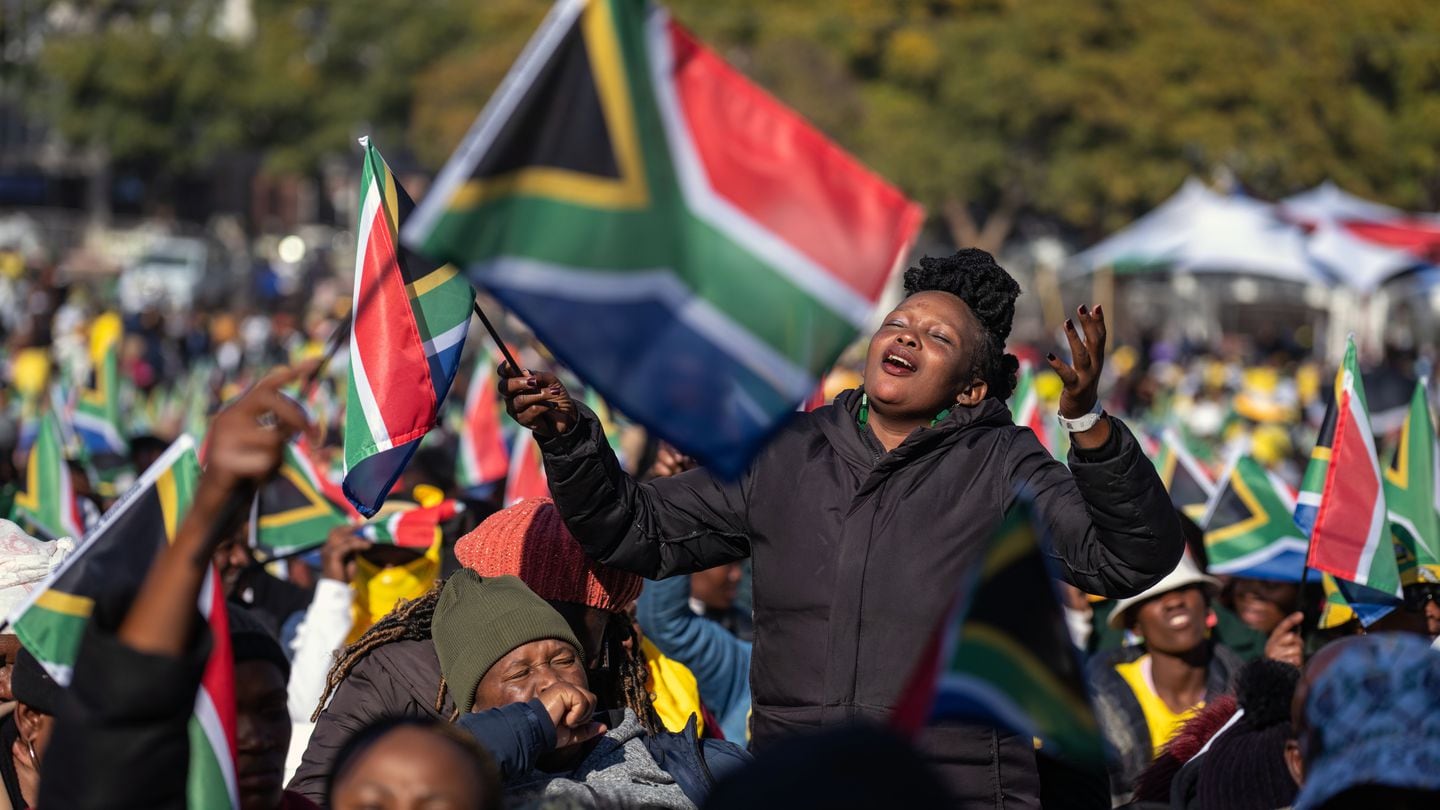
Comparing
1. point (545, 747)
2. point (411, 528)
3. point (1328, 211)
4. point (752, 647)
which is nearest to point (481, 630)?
point (545, 747)

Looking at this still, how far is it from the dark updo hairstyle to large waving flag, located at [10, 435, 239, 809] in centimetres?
165

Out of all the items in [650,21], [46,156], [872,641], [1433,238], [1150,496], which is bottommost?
[872,641]

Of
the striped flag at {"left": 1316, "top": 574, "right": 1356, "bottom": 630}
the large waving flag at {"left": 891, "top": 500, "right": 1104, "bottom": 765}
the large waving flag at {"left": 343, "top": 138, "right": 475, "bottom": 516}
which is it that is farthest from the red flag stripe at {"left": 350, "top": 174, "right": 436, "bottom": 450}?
the striped flag at {"left": 1316, "top": 574, "right": 1356, "bottom": 630}

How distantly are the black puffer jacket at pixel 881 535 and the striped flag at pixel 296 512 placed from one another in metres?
4.04

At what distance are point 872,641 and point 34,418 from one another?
9497 mm

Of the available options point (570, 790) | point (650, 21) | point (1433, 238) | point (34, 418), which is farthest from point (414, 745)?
point (1433, 238)

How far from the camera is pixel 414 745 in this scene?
10.1 feet

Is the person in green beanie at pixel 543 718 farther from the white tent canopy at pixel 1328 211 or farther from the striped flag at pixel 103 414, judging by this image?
the white tent canopy at pixel 1328 211

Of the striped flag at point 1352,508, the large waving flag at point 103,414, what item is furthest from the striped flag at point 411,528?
the large waving flag at point 103,414

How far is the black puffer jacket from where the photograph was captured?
363cm

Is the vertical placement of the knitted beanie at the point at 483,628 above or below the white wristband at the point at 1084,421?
below

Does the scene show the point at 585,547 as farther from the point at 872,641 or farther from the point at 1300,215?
the point at 1300,215

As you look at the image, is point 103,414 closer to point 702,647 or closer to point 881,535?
point 702,647

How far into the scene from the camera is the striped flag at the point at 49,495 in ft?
24.8
